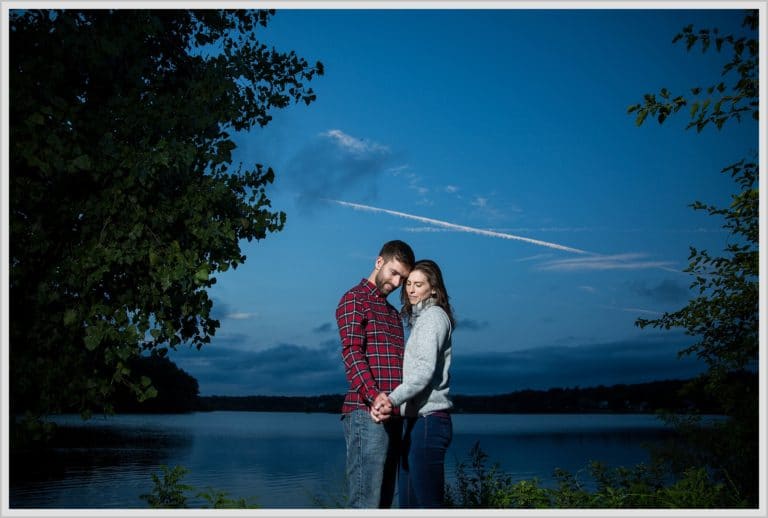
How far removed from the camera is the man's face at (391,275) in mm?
4531

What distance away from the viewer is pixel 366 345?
4.46m

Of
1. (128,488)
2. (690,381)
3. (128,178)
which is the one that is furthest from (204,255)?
(128,488)

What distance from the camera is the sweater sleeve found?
4156 millimetres

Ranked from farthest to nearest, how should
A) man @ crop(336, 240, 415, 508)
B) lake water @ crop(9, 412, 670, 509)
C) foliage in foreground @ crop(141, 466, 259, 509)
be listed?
lake water @ crop(9, 412, 670, 509)
foliage in foreground @ crop(141, 466, 259, 509)
man @ crop(336, 240, 415, 508)

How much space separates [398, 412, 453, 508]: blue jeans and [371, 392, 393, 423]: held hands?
9.0 inches

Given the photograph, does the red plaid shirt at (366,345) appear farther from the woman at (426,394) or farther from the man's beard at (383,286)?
the woman at (426,394)

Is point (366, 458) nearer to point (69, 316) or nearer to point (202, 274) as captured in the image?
point (202, 274)

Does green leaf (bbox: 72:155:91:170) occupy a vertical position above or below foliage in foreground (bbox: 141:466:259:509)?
above

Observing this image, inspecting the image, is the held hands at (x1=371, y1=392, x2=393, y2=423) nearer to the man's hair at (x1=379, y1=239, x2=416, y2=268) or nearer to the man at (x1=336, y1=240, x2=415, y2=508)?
the man at (x1=336, y1=240, x2=415, y2=508)

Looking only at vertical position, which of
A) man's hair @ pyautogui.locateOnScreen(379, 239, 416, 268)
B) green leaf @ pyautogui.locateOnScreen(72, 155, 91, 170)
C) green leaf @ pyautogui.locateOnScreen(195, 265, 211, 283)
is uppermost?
green leaf @ pyautogui.locateOnScreen(72, 155, 91, 170)

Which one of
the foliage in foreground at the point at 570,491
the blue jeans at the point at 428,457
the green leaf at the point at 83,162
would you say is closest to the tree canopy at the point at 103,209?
the green leaf at the point at 83,162

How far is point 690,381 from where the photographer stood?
7.24m

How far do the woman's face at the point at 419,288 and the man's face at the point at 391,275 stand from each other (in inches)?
3.4

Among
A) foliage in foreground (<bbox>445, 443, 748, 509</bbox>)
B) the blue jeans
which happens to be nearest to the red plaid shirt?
the blue jeans
